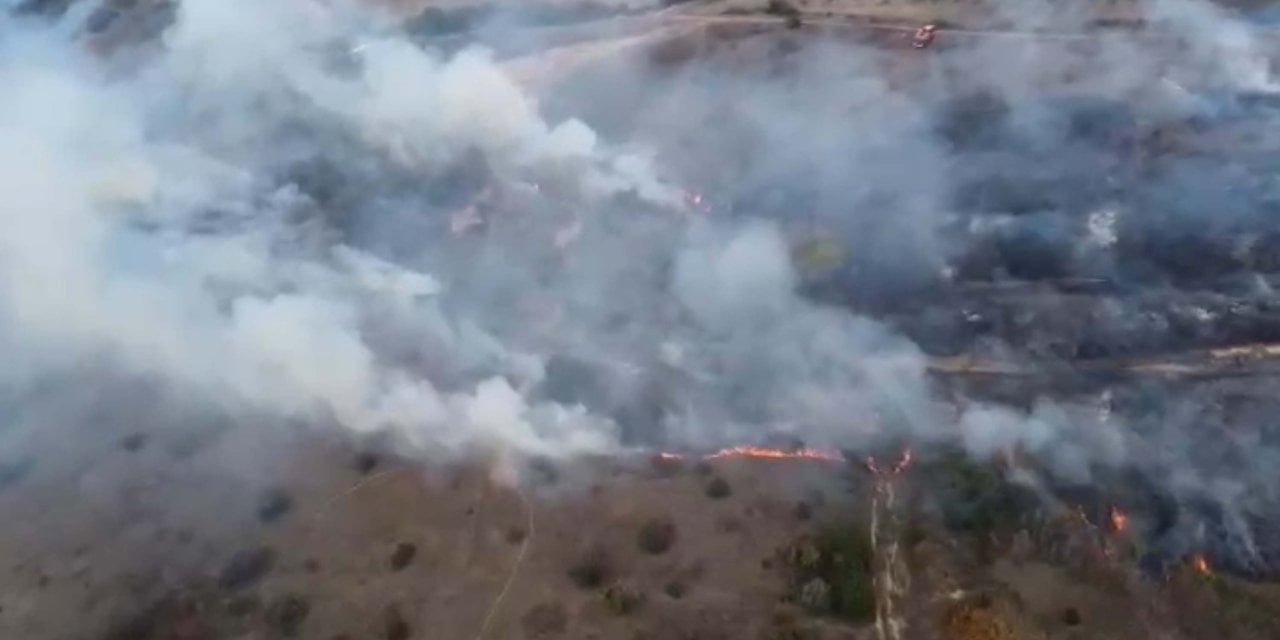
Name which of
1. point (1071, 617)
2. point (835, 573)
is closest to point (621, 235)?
point (835, 573)

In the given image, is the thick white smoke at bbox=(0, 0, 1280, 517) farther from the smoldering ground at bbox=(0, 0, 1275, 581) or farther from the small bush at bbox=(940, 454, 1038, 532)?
the small bush at bbox=(940, 454, 1038, 532)

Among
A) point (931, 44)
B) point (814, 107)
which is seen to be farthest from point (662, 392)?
point (931, 44)

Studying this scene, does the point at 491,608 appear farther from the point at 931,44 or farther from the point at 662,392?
the point at 931,44

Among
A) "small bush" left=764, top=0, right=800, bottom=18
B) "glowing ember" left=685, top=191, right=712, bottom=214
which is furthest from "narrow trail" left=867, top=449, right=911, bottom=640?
"small bush" left=764, top=0, right=800, bottom=18

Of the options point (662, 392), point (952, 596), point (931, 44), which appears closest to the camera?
point (952, 596)

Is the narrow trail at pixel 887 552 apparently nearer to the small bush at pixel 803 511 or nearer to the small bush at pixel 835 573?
the small bush at pixel 835 573

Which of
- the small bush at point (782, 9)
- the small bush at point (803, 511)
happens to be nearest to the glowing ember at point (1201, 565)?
the small bush at point (803, 511)
